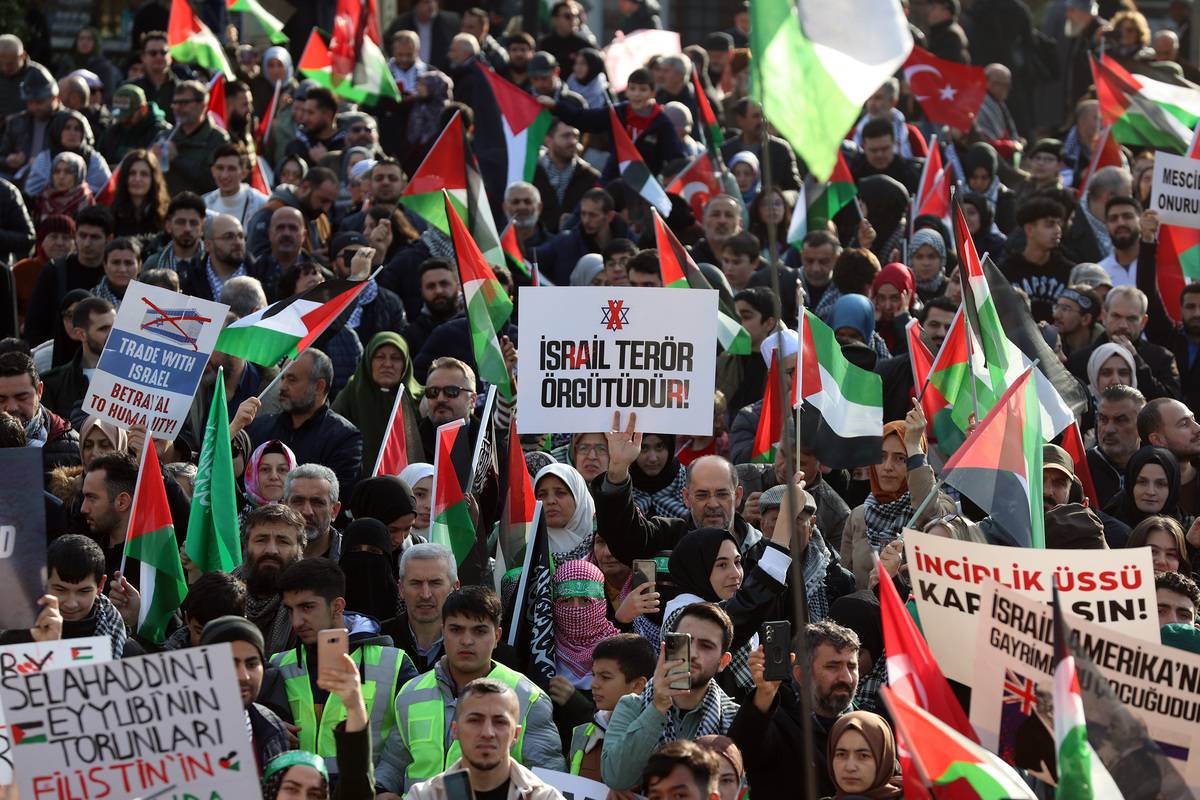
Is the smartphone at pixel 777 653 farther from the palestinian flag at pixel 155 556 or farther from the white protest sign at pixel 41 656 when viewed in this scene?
the palestinian flag at pixel 155 556

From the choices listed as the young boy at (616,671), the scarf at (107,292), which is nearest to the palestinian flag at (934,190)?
the scarf at (107,292)

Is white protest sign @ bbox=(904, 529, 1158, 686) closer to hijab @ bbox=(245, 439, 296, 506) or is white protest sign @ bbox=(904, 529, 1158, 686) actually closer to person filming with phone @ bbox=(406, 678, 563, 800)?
person filming with phone @ bbox=(406, 678, 563, 800)

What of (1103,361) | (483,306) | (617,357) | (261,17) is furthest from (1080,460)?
(261,17)

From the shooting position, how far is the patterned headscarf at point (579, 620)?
798 cm

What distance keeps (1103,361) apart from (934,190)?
311 cm

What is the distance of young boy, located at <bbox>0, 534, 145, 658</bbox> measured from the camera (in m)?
7.39

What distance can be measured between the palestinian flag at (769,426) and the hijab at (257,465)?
2079 mm

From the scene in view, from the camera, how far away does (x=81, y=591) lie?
743 cm

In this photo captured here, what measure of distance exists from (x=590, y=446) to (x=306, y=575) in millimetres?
2026

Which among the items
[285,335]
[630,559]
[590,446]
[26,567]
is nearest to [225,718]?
[26,567]

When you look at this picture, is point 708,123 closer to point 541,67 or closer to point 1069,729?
point 541,67

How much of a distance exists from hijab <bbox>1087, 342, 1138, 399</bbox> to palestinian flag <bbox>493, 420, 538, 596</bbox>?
301 centimetres

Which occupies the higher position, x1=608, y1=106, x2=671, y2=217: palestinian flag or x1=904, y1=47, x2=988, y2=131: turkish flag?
x1=904, y1=47, x2=988, y2=131: turkish flag

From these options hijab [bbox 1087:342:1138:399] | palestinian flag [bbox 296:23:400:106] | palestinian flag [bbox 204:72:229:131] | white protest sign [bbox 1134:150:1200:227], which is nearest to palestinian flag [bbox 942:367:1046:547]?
hijab [bbox 1087:342:1138:399]
